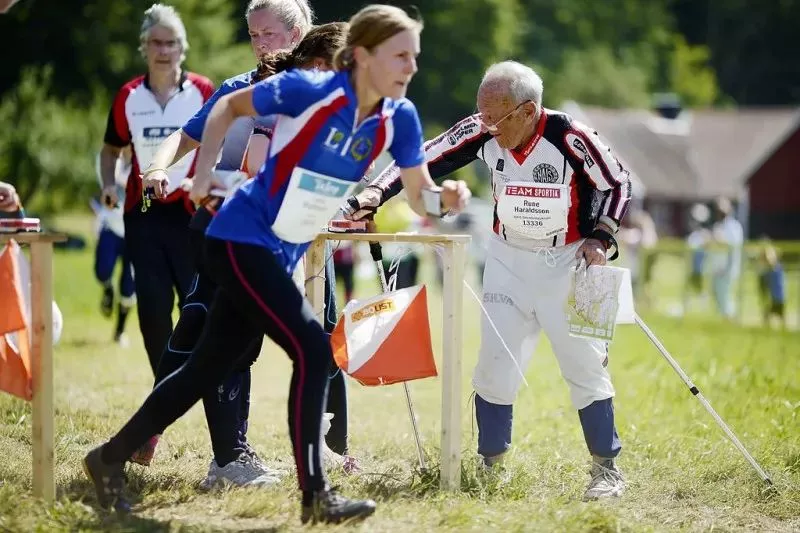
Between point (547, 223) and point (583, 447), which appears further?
point (583, 447)

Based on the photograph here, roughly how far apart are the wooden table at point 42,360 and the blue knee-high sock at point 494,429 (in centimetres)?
208

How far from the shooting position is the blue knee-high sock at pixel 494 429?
5.68m

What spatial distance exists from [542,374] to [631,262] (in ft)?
46.7

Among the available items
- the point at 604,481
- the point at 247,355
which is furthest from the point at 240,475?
the point at 604,481

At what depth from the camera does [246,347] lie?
4676 mm

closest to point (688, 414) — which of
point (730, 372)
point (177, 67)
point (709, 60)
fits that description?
point (730, 372)

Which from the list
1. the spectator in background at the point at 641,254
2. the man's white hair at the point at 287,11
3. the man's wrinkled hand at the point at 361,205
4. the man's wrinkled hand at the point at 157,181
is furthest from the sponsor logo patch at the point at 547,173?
the spectator in background at the point at 641,254

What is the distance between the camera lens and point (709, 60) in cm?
9144

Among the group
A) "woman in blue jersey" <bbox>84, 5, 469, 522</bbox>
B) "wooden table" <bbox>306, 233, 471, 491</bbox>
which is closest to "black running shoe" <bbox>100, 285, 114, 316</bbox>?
"wooden table" <bbox>306, 233, 471, 491</bbox>

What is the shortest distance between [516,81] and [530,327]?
1205 mm

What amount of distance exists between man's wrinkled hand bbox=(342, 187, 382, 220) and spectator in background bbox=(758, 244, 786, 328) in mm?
13280

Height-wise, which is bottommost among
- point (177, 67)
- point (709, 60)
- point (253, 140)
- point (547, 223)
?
point (547, 223)

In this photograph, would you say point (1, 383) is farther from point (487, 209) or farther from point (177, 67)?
point (487, 209)

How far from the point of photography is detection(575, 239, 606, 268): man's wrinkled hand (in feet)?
18.0
